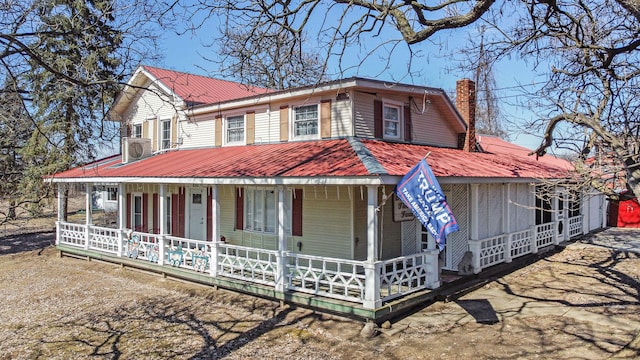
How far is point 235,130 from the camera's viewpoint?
1614 centimetres

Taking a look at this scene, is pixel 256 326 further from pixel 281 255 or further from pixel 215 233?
pixel 215 233

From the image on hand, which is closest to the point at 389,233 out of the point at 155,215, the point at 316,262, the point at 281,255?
the point at 316,262

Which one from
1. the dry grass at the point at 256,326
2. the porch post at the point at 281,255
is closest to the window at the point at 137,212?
the dry grass at the point at 256,326

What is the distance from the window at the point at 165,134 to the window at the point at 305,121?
7182 millimetres

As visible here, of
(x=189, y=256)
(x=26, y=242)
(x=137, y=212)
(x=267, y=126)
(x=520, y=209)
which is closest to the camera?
(x=189, y=256)

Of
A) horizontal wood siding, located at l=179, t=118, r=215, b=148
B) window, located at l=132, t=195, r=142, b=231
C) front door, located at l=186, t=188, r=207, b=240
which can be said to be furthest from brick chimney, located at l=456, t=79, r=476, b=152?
window, located at l=132, t=195, r=142, b=231

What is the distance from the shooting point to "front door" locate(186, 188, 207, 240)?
53.6 ft

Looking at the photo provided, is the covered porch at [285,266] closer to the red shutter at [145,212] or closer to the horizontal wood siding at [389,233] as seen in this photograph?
the horizontal wood siding at [389,233]

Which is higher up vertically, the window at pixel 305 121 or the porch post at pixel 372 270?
the window at pixel 305 121

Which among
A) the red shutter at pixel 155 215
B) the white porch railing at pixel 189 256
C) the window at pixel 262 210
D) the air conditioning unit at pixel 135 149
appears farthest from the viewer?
the air conditioning unit at pixel 135 149

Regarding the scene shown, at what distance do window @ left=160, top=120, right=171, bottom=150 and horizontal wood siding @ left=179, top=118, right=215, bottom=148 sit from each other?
3.60ft

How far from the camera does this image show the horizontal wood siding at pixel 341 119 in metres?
12.9

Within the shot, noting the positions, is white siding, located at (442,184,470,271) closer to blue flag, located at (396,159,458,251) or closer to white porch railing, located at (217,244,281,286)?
blue flag, located at (396,159,458,251)

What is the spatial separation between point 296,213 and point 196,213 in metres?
5.27
